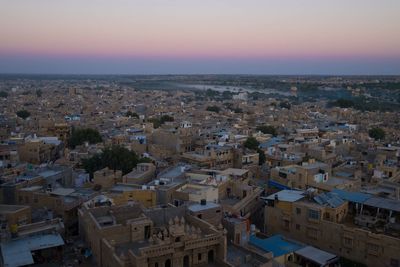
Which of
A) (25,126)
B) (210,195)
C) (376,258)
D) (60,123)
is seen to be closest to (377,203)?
(376,258)

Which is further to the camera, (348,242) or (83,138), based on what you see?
(83,138)

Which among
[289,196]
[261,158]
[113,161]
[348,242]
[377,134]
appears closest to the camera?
[348,242]

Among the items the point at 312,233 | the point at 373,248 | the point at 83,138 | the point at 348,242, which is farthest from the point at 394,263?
the point at 83,138

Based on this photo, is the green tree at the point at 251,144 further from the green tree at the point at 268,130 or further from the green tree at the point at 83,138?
the green tree at the point at 83,138

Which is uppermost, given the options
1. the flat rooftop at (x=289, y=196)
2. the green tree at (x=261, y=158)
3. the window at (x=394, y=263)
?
the flat rooftop at (x=289, y=196)

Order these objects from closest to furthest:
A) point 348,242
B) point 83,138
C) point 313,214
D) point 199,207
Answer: point 199,207 → point 348,242 → point 313,214 → point 83,138

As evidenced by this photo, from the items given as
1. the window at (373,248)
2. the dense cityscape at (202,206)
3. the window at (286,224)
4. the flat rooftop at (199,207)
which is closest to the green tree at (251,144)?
the dense cityscape at (202,206)

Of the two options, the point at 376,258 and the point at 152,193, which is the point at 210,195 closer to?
the point at 152,193

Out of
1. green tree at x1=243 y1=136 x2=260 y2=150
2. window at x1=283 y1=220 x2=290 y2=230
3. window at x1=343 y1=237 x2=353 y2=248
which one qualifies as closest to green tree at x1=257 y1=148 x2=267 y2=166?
green tree at x1=243 y1=136 x2=260 y2=150

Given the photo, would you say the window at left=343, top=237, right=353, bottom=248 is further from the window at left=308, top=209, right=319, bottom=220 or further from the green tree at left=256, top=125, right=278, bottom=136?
the green tree at left=256, top=125, right=278, bottom=136

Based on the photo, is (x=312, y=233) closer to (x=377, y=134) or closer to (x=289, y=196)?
(x=289, y=196)

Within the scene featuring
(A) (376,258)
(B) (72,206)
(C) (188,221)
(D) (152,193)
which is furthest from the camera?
(D) (152,193)
